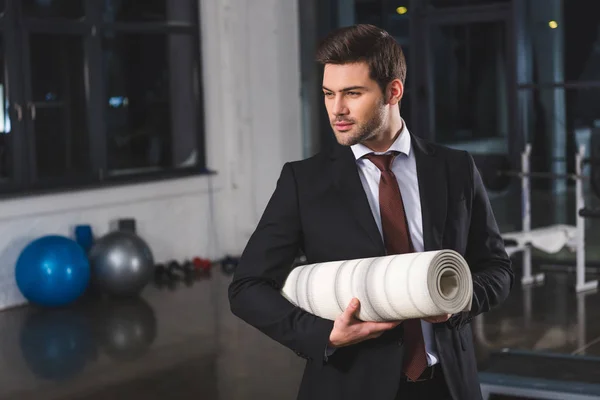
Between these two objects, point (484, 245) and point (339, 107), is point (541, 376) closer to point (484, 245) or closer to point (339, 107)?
point (484, 245)

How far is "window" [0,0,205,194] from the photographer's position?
642 cm

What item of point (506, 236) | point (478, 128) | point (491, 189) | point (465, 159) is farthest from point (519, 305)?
point (465, 159)

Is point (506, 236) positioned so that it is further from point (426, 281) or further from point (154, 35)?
point (426, 281)

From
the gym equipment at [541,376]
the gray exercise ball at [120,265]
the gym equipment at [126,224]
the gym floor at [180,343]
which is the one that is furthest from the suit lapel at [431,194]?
the gym equipment at [126,224]

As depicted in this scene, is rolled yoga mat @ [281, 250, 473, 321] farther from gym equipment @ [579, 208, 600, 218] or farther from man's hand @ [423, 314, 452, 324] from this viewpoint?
gym equipment @ [579, 208, 600, 218]

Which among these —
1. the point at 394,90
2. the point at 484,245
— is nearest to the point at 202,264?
the point at 484,245

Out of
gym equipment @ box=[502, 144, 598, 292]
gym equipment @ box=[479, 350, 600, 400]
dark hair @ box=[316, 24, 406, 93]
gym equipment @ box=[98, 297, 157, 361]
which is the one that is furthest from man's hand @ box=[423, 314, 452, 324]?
gym equipment @ box=[502, 144, 598, 292]

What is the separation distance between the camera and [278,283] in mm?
1587

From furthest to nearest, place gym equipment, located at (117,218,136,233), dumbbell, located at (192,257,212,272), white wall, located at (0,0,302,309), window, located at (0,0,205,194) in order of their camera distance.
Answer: white wall, located at (0,0,302,309), dumbbell, located at (192,257,212,272), gym equipment, located at (117,218,136,233), window, located at (0,0,205,194)

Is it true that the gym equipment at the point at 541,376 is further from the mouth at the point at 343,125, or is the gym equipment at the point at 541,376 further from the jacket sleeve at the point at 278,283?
the mouth at the point at 343,125

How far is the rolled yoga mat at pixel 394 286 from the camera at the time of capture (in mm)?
1417

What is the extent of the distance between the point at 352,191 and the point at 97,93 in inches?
220

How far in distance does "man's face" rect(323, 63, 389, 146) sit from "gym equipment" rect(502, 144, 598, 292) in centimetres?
469

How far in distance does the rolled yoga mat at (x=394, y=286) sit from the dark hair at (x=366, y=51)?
0.94 ft
